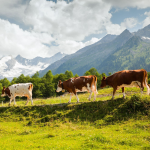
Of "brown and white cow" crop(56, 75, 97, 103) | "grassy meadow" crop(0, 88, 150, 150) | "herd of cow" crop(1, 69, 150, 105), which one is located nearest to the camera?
"grassy meadow" crop(0, 88, 150, 150)

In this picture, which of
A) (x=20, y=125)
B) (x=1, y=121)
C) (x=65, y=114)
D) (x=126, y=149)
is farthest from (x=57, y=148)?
(x=1, y=121)

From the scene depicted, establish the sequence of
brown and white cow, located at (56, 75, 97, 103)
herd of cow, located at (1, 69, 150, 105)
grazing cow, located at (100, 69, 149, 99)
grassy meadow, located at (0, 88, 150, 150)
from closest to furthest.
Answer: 1. grassy meadow, located at (0, 88, 150, 150)
2. grazing cow, located at (100, 69, 149, 99)
3. herd of cow, located at (1, 69, 150, 105)
4. brown and white cow, located at (56, 75, 97, 103)

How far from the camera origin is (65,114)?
15.8 meters

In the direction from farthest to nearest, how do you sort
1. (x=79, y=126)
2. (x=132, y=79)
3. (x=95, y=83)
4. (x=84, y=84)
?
(x=95, y=83)
(x=84, y=84)
(x=132, y=79)
(x=79, y=126)

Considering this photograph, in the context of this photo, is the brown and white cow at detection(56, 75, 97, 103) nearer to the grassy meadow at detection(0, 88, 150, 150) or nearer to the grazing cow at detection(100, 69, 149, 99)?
the grassy meadow at detection(0, 88, 150, 150)

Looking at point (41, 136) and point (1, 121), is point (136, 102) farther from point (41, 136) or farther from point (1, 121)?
point (1, 121)

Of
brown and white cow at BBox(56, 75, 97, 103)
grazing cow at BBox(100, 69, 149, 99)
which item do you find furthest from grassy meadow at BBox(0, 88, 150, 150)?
brown and white cow at BBox(56, 75, 97, 103)

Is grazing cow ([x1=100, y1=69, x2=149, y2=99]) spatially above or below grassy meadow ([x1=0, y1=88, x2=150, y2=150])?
above

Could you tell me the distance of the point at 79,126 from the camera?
13.2 meters

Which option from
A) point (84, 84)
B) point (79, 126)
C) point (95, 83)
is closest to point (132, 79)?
point (95, 83)

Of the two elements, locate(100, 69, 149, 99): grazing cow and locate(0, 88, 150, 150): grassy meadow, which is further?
locate(100, 69, 149, 99): grazing cow

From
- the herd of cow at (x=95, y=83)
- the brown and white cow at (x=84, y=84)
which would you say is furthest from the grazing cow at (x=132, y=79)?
the brown and white cow at (x=84, y=84)

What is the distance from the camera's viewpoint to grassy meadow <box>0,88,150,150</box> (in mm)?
9078

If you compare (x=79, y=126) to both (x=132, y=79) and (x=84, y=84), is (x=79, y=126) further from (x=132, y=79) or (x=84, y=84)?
(x=132, y=79)
